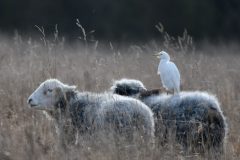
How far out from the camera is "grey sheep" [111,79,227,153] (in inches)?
316

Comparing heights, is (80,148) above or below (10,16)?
below

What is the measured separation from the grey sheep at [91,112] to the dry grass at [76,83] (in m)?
0.17

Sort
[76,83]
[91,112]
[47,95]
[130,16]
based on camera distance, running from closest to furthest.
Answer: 1. [91,112]
2. [47,95]
3. [76,83]
4. [130,16]

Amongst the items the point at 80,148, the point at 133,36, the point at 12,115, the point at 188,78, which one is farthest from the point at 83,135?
the point at 133,36

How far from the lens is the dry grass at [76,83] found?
6898 mm

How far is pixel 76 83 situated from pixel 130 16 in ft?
79.8

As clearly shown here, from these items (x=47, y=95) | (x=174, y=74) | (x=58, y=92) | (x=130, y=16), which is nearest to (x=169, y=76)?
(x=174, y=74)

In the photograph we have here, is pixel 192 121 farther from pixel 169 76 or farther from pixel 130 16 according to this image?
pixel 130 16

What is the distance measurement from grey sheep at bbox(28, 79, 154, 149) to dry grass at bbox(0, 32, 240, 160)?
168 mm

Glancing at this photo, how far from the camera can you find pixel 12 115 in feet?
28.0

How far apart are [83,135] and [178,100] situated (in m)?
1.16

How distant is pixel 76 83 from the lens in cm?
1048

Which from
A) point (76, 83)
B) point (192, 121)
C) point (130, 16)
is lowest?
point (192, 121)

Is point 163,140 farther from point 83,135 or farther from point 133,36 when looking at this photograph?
point 133,36
